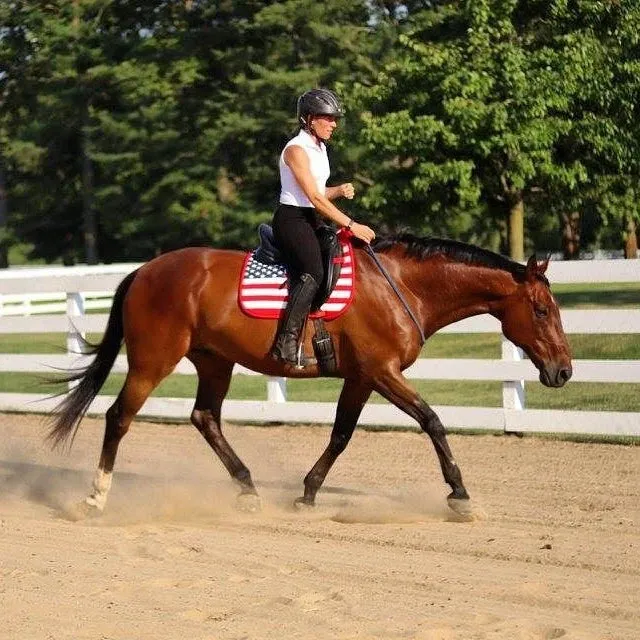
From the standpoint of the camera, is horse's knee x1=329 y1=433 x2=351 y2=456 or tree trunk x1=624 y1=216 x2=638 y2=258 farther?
tree trunk x1=624 y1=216 x2=638 y2=258

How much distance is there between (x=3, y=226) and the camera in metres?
66.2

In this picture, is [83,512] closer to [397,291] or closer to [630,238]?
[397,291]

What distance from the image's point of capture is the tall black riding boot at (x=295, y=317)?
328 inches

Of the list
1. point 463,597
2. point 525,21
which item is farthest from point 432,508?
point 525,21

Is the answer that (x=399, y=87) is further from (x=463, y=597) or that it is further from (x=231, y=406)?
(x=463, y=597)

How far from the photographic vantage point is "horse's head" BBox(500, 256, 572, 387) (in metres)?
8.59

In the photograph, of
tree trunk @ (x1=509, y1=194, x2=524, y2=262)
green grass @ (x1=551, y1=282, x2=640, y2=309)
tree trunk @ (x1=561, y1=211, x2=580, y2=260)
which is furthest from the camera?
tree trunk @ (x1=561, y1=211, x2=580, y2=260)

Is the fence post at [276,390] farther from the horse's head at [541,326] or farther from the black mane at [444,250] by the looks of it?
the horse's head at [541,326]

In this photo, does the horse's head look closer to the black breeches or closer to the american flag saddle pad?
the american flag saddle pad

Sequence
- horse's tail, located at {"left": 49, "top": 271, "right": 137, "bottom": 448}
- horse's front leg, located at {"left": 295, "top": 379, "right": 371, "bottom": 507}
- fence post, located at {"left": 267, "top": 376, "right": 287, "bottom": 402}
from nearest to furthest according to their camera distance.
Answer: horse's front leg, located at {"left": 295, "top": 379, "right": 371, "bottom": 507} → horse's tail, located at {"left": 49, "top": 271, "right": 137, "bottom": 448} → fence post, located at {"left": 267, "top": 376, "right": 287, "bottom": 402}

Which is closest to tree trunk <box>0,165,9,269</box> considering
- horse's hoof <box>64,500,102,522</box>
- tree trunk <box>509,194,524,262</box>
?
tree trunk <box>509,194,524,262</box>

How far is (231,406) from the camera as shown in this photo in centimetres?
1342

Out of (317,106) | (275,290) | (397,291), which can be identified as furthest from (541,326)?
(317,106)

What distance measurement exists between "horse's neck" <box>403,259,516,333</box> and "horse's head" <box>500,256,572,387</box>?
12cm
